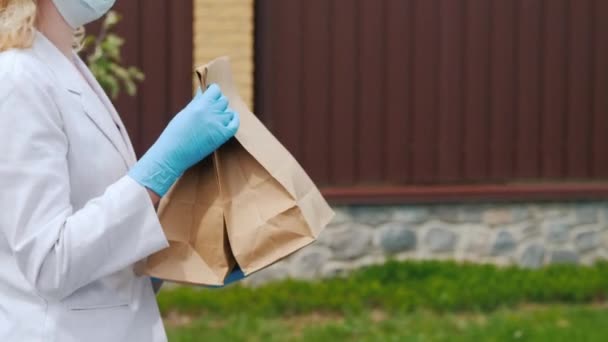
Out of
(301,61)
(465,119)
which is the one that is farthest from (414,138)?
(301,61)

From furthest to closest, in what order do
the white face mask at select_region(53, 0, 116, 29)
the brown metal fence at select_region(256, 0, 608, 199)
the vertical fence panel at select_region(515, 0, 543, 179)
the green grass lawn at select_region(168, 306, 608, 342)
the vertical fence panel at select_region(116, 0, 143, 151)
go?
the vertical fence panel at select_region(515, 0, 543, 179), the brown metal fence at select_region(256, 0, 608, 199), the vertical fence panel at select_region(116, 0, 143, 151), the green grass lawn at select_region(168, 306, 608, 342), the white face mask at select_region(53, 0, 116, 29)

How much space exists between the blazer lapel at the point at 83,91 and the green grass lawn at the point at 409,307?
415 centimetres

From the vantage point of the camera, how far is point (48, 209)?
2496mm

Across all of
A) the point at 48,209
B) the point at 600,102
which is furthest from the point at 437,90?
the point at 48,209

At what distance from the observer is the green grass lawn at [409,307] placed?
7.03 metres

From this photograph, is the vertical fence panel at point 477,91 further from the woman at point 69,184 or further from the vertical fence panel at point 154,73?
the woman at point 69,184

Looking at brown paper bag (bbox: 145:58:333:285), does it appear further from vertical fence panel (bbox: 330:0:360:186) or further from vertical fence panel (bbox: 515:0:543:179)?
vertical fence panel (bbox: 515:0:543:179)

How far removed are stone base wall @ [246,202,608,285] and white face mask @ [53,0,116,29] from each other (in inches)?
207

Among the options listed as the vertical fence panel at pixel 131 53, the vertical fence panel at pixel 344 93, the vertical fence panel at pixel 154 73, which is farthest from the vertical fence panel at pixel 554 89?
the vertical fence panel at pixel 131 53

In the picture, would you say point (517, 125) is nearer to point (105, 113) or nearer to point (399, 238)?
point (399, 238)

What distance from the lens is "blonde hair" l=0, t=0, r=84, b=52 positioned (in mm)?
2600

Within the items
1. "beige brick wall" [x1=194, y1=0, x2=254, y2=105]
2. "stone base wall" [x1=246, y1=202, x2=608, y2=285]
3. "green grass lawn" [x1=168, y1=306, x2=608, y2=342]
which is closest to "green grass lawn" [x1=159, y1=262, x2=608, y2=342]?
"green grass lawn" [x1=168, y1=306, x2=608, y2=342]

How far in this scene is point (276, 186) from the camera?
2.73 meters

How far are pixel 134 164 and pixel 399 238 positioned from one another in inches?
221
